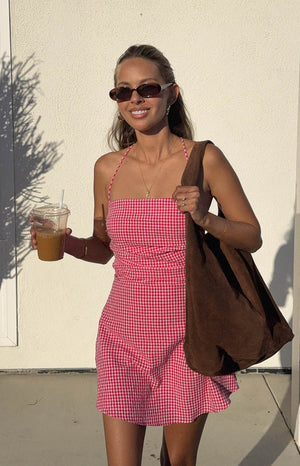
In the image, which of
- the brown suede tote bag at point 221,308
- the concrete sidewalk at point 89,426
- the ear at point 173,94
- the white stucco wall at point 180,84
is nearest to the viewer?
the brown suede tote bag at point 221,308

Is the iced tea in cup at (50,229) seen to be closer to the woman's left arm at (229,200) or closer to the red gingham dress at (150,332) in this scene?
the red gingham dress at (150,332)

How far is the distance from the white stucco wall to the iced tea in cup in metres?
2.10

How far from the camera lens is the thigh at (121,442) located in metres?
2.56

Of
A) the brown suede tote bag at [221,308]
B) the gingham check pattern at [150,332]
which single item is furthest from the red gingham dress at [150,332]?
the brown suede tote bag at [221,308]

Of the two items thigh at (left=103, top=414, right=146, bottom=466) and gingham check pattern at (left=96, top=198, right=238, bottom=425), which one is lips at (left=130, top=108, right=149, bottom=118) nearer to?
gingham check pattern at (left=96, top=198, right=238, bottom=425)

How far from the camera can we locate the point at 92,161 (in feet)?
15.8

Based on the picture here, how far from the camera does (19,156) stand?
478cm

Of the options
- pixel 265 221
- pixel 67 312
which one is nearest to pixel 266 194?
pixel 265 221

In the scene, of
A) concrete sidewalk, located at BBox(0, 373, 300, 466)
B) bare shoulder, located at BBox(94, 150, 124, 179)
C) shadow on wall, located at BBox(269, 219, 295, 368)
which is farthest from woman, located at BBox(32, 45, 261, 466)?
shadow on wall, located at BBox(269, 219, 295, 368)

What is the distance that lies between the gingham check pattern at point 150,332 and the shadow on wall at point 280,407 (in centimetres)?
125

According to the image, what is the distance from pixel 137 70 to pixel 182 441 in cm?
130

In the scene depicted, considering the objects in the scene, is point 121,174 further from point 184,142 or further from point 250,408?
point 250,408

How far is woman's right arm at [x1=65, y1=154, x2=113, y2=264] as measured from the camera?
287cm

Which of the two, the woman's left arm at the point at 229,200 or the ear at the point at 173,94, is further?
the ear at the point at 173,94
